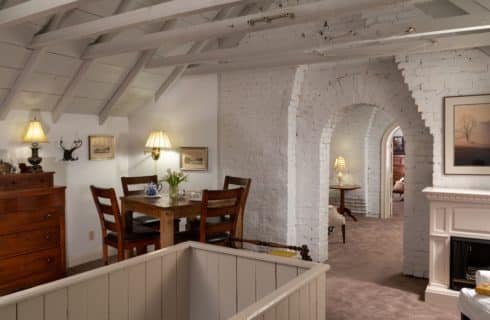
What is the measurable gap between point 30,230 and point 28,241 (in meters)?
0.11

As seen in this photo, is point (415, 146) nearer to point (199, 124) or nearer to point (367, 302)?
point (367, 302)

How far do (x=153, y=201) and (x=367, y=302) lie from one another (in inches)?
87.9

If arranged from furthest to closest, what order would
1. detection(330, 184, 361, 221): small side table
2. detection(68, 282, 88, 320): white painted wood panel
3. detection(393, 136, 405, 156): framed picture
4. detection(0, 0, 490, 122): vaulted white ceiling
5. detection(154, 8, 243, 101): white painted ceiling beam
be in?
1. detection(393, 136, 405, 156): framed picture
2. detection(330, 184, 361, 221): small side table
3. detection(154, 8, 243, 101): white painted ceiling beam
4. detection(0, 0, 490, 122): vaulted white ceiling
5. detection(68, 282, 88, 320): white painted wood panel

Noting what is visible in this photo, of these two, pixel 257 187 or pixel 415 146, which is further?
pixel 257 187

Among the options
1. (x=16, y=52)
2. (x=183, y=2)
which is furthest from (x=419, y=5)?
(x=16, y=52)

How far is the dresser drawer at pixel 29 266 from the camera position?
4.10m

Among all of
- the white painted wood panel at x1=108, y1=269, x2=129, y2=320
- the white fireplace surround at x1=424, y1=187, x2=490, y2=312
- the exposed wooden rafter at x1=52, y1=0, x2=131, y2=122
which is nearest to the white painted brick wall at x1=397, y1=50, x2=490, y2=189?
the white fireplace surround at x1=424, y1=187, x2=490, y2=312

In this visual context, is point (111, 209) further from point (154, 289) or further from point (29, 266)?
point (154, 289)

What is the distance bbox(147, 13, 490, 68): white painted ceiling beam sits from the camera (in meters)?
3.14

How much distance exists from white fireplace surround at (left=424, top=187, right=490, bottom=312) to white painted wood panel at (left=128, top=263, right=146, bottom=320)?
9.05 ft

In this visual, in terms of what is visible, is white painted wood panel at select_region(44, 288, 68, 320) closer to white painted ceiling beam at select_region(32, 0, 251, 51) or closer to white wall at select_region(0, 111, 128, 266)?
white painted ceiling beam at select_region(32, 0, 251, 51)

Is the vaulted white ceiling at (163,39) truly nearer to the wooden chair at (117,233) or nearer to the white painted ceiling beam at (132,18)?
the white painted ceiling beam at (132,18)

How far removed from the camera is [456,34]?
3689mm

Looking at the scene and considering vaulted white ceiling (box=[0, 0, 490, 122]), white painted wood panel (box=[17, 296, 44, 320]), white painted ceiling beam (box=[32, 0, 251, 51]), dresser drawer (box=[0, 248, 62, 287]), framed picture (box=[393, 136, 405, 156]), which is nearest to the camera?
white painted wood panel (box=[17, 296, 44, 320])
